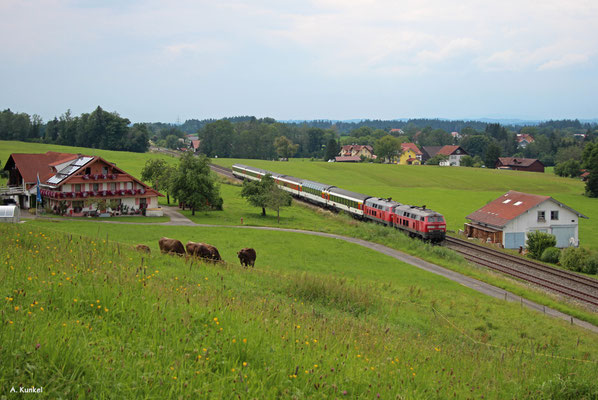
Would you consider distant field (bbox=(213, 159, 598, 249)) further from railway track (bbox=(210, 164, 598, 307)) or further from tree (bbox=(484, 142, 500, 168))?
tree (bbox=(484, 142, 500, 168))

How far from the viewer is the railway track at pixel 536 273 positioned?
113 ft

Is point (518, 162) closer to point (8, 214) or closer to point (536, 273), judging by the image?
point (536, 273)

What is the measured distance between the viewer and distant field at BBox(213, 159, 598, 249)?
83438 millimetres

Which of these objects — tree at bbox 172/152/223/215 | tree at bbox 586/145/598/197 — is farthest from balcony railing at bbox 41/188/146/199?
tree at bbox 586/145/598/197

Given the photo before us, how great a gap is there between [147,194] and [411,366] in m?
53.8

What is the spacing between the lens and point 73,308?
934 centimetres

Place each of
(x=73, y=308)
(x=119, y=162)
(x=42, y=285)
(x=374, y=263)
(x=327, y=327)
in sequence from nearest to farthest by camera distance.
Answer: (x=73, y=308) → (x=42, y=285) → (x=327, y=327) → (x=374, y=263) → (x=119, y=162)

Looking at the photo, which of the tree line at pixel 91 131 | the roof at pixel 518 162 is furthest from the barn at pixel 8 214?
the roof at pixel 518 162

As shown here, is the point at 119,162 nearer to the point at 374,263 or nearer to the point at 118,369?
the point at 374,263

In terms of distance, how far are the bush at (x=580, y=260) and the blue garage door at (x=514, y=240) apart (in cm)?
915

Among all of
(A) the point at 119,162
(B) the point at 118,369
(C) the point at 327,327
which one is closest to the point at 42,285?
(B) the point at 118,369

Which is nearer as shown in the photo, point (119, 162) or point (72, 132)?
point (119, 162)

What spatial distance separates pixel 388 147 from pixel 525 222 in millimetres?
118457

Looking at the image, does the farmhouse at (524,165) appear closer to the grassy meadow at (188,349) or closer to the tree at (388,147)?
the tree at (388,147)
